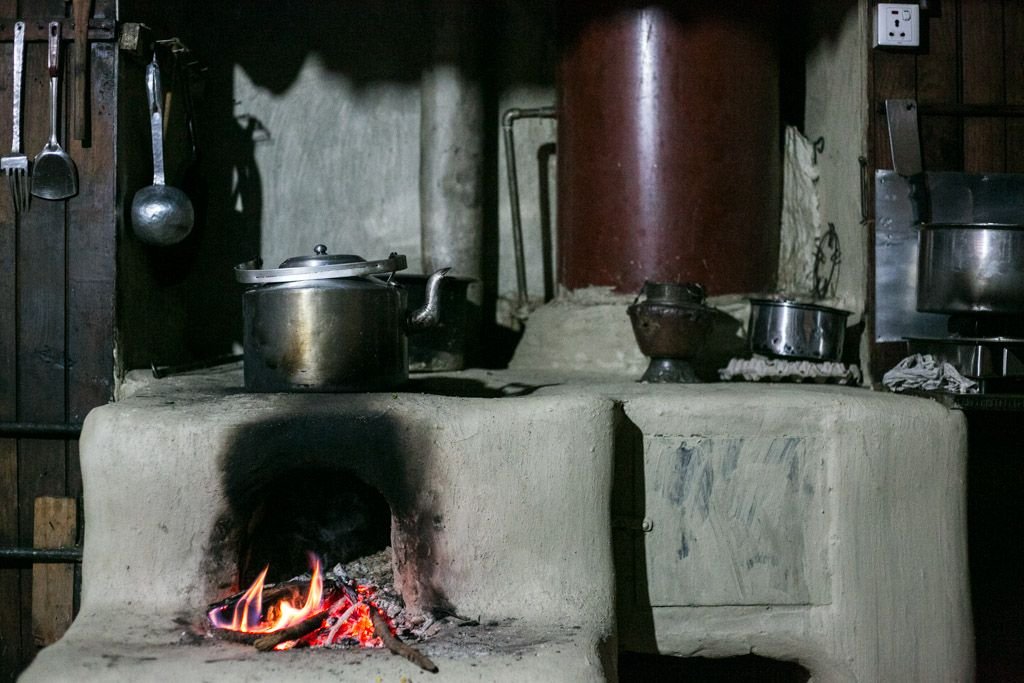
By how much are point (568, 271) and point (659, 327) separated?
2.81 feet

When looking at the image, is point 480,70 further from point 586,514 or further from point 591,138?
point 586,514

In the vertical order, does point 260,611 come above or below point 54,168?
below

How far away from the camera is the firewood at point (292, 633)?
2004mm

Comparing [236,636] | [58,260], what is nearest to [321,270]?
[236,636]

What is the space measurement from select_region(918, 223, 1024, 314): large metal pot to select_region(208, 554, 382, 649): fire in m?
1.95

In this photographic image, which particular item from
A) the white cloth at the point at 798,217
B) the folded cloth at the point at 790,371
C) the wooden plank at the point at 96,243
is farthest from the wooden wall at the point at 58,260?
the white cloth at the point at 798,217

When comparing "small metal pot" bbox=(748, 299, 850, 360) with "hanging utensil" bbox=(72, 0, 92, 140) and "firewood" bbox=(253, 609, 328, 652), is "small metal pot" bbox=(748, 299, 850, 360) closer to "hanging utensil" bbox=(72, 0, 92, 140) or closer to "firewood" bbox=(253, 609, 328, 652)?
"firewood" bbox=(253, 609, 328, 652)

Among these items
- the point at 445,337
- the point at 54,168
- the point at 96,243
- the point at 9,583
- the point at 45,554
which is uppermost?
the point at 54,168

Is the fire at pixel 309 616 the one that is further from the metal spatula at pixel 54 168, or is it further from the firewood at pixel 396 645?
the metal spatula at pixel 54 168

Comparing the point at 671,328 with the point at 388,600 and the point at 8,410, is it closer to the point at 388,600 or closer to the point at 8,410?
the point at 388,600

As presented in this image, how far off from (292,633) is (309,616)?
10cm

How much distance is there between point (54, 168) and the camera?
3.02m

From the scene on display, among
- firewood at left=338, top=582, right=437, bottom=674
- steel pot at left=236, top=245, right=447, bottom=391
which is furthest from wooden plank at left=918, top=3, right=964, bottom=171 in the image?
firewood at left=338, top=582, right=437, bottom=674

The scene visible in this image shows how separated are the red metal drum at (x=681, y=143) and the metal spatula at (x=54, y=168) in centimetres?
192
